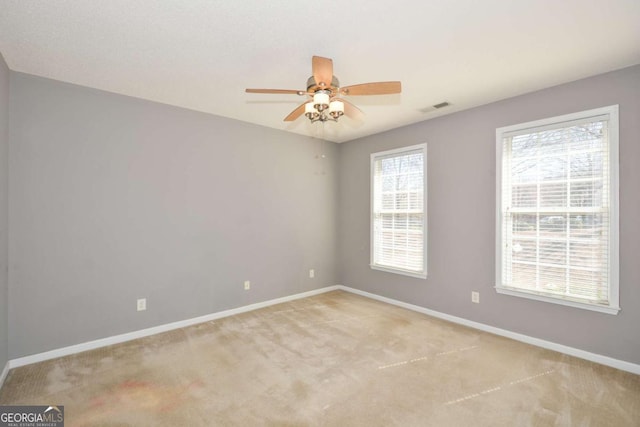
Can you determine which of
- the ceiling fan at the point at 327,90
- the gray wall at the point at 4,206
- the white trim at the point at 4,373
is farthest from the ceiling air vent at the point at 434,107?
the white trim at the point at 4,373

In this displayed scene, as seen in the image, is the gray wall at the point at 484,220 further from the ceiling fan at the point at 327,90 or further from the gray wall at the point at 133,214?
the ceiling fan at the point at 327,90

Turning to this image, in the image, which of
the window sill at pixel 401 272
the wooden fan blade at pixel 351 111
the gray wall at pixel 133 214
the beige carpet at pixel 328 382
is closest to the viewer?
the beige carpet at pixel 328 382

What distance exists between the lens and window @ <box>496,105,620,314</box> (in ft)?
8.82

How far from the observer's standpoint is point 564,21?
2.00 metres

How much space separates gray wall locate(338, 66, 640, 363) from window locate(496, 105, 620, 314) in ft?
0.27

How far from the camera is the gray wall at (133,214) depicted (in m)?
2.73

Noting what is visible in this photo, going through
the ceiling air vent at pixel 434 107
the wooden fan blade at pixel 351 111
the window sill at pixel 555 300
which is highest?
the ceiling air vent at pixel 434 107

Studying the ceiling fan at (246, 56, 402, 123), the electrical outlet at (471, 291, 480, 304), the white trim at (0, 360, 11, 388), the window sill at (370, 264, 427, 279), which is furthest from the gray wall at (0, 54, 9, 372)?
the electrical outlet at (471, 291, 480, 304)

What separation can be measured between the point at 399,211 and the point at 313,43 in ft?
9.35

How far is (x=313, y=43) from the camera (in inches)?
87.8

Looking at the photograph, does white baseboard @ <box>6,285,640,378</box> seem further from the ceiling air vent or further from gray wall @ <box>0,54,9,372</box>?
the ceiling air vent

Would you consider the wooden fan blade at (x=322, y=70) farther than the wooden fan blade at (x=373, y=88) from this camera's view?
No

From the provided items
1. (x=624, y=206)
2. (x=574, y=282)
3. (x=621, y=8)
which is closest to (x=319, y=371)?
(x=574, y=282)

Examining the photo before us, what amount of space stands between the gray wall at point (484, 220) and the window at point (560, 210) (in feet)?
0.27
